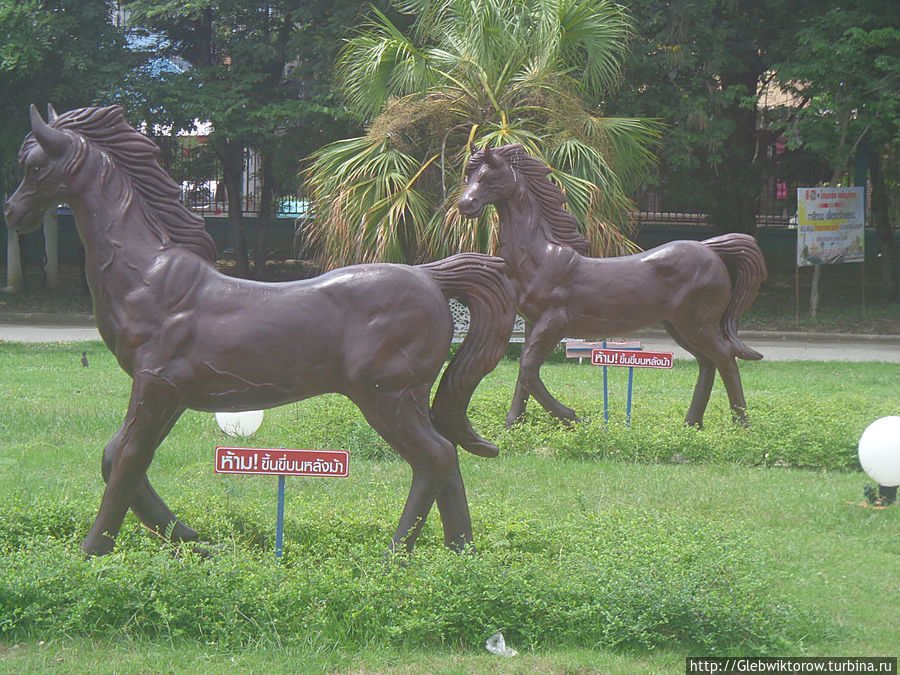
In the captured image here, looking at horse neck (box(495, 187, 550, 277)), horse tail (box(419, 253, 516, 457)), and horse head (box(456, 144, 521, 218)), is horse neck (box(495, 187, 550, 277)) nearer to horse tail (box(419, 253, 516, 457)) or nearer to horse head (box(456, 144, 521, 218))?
horse head (box(456, 144, 521, 218))

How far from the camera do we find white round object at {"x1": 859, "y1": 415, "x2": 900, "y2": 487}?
5668 mm

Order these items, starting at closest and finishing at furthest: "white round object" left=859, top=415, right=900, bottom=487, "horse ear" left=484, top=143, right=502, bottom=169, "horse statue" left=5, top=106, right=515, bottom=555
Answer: "horse statue" left=5, top=106, right=515, bottom=555
"white round object" left=859, top=415, right=900, bottom=487
"horse ear" left=484, top=143, right=502, bottom=169

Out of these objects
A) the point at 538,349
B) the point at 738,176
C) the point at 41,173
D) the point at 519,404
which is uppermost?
the point at 738,176

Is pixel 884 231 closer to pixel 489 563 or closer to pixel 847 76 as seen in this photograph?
pixel 847 76

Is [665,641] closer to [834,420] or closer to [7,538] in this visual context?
[7,538]

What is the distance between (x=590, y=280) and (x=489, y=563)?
3.59 m

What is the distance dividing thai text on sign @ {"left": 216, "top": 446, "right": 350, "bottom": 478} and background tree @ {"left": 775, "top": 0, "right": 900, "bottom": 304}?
12.6 meters

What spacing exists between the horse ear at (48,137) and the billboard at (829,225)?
13.2 m

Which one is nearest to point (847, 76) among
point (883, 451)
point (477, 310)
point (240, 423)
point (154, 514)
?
point (883, 451)

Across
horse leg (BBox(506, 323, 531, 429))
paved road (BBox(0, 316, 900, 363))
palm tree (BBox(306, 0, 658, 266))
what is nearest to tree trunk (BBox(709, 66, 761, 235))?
paved road (BBox(0, 316, 900, 363))

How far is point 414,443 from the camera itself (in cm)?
434

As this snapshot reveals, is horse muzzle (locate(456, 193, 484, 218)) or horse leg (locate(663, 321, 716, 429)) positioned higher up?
horse muzzle (locate(456, 193, 484, 218))

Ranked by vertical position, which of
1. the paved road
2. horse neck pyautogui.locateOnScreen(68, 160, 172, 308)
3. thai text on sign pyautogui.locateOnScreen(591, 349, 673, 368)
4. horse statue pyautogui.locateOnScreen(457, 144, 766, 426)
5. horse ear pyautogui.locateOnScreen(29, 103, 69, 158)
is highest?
horse ear pyautogui.locateOnScreen(29, 103, 69, 158)

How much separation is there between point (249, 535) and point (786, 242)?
17960 mm
